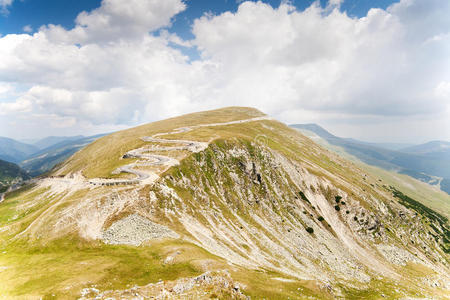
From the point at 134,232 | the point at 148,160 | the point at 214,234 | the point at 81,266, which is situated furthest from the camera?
the point at 148,160

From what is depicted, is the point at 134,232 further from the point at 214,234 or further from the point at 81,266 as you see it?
the point at 214,234

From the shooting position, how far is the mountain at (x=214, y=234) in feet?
140

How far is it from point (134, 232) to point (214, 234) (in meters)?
29.0

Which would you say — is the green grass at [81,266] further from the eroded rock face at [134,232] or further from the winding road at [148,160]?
the winding road at [148,160]

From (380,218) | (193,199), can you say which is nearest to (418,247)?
(380,218)

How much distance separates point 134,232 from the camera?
65.1 meters

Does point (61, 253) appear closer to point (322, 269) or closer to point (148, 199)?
point (148, 199)

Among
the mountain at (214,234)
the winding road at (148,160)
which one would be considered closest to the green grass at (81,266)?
the mountain at (214,234)

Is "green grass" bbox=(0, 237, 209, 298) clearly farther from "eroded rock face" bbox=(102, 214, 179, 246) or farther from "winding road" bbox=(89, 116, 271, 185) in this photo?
"winding road" bbox=(89, 116, 271, 185)

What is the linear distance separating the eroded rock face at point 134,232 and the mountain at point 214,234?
424 millimetres

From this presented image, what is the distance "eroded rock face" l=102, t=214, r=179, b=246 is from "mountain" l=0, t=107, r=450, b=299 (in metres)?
0.42

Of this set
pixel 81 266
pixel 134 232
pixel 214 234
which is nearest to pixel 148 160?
pixel 134 232

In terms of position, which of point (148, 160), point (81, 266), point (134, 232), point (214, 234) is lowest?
point (214, 234)

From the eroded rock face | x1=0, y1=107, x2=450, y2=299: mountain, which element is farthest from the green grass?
the eroded rock face
